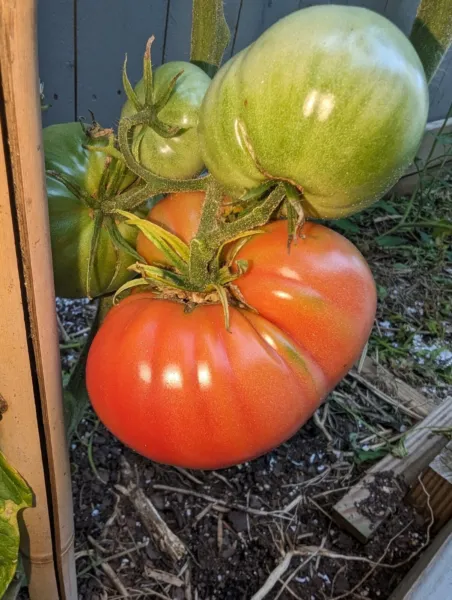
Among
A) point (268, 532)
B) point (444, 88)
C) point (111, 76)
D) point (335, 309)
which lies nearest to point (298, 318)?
point (335, 309)

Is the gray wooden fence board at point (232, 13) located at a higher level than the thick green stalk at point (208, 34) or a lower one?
lower

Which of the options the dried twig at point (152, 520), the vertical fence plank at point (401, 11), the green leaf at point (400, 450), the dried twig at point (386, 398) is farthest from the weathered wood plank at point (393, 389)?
the vertical fence plank at point (401, 11)

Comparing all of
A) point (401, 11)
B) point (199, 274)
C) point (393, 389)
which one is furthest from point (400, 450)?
point (401, 11)

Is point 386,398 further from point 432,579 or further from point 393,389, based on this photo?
point 432,579

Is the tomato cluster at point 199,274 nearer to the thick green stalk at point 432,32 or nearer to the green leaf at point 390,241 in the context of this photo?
the thick green stalk at point 432,32

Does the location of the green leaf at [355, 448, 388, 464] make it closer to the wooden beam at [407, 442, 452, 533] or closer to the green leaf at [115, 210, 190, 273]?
the wooden beam at [407, 442, 452, 533]

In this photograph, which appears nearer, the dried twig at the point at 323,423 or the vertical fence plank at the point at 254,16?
the dried twig at the point at 323,423

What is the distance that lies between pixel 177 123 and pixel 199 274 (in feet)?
0.46

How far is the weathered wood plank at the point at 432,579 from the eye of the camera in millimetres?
808

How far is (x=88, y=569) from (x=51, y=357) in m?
0.69

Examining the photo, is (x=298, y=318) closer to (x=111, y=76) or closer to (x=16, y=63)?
(x=16, y=63)

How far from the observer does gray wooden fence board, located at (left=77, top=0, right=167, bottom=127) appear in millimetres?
1479

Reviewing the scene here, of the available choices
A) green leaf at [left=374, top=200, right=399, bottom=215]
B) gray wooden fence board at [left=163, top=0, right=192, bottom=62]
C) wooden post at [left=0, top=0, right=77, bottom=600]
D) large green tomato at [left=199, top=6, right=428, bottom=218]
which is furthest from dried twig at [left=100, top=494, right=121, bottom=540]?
green leaf at [left=374, top=200, right=399, bottom=215]

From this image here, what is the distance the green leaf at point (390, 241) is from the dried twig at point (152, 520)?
1.34 m
